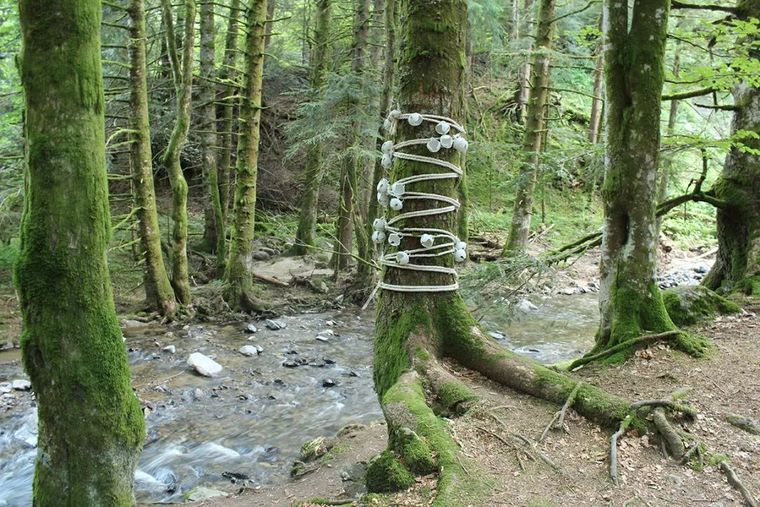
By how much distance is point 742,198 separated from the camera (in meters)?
6.43

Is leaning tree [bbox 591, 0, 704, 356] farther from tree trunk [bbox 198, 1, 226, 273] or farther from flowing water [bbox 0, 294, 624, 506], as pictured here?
tree trunk [bbox 198, 1, 226, 273]

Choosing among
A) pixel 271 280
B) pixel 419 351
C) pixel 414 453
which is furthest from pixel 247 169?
pixel 414 453

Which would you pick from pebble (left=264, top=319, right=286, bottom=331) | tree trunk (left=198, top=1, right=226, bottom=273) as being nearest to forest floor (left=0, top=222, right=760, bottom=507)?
pebble (left=264, top=319, right=286, bottom=331)

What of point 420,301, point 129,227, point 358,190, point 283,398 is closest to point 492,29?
point 358,190

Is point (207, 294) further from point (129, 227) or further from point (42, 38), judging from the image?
point (42, 38)

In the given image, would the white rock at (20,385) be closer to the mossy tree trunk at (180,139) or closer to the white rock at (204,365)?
the white rock at (204,365)

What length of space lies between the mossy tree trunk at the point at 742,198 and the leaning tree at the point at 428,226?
403 centimetres

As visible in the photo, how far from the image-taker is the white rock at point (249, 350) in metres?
9.30

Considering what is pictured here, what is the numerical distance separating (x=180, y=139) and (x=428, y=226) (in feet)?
25.0

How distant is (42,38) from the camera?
117 inches

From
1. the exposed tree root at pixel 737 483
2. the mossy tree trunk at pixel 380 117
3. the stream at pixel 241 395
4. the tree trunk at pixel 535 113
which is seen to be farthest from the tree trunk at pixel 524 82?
the exposed tree root at pixel 737 483

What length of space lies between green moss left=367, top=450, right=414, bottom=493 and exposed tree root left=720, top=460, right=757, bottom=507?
1.61 metres

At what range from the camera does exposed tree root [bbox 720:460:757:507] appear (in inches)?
106

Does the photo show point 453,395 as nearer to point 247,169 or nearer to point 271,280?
point 247,169
